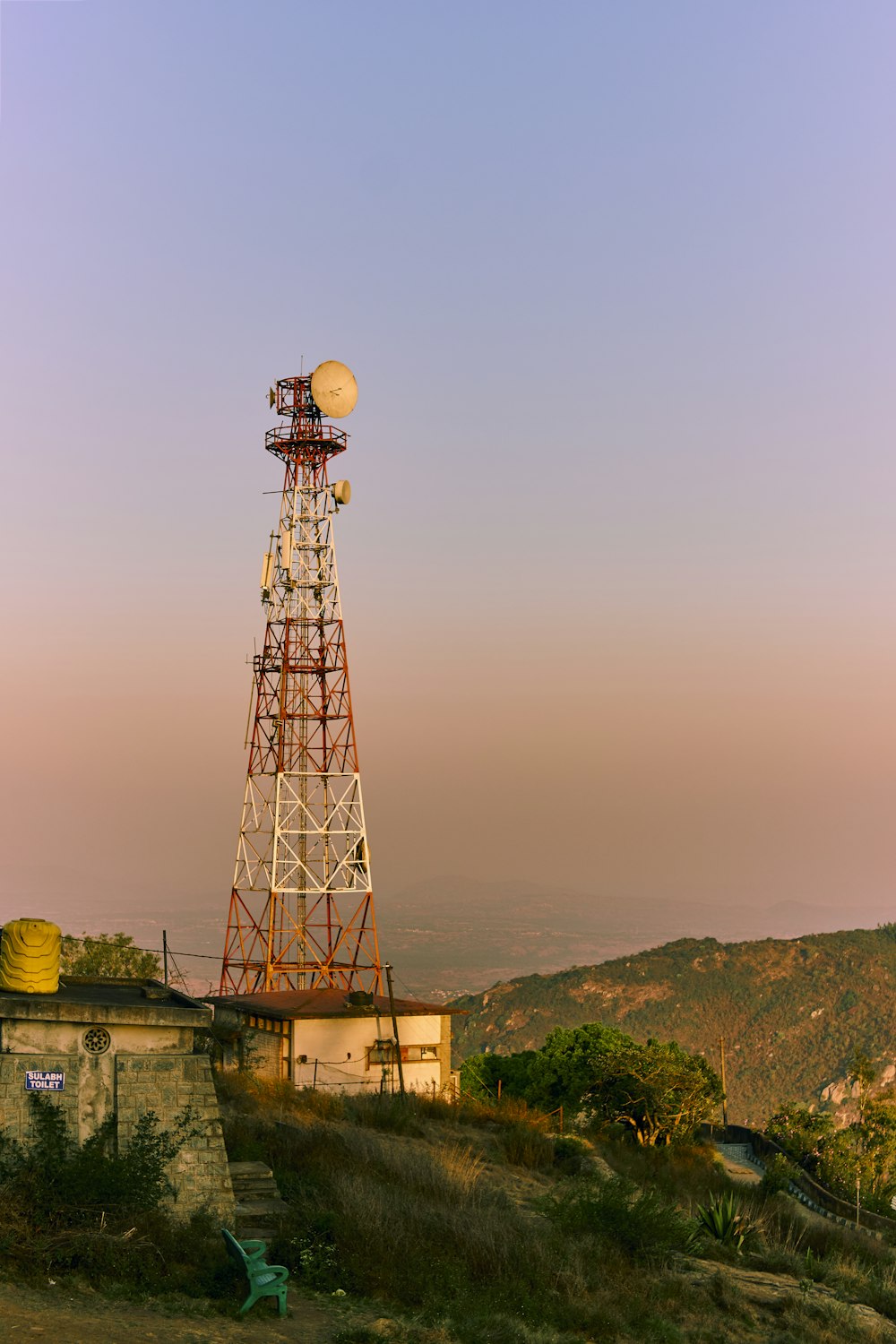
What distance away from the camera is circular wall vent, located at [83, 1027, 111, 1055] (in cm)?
1559

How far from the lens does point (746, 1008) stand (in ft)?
447

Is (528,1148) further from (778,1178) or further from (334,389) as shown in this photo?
(334,389)

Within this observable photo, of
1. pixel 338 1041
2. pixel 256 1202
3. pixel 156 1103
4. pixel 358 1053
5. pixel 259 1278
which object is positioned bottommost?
pixel 259 1278

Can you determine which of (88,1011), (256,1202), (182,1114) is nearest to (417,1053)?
(256,1202)

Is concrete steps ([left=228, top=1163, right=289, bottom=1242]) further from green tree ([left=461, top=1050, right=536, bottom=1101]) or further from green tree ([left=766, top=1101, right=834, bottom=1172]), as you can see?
green tree ([left=766, top=1101, right=834, bottom=1172])

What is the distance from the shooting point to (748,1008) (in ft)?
448

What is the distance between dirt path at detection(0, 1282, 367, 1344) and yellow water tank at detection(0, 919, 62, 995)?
441 centimetres

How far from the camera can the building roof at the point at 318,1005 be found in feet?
122

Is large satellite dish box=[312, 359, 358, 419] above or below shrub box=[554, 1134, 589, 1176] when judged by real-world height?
above

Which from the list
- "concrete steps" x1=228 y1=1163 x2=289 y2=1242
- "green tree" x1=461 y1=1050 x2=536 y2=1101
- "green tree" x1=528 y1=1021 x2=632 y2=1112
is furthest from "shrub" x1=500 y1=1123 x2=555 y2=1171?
"green tree" x1=461 y1=1050 x2=536 y2=1101

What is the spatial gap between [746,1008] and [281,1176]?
417 ft

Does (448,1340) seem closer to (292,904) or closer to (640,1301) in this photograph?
(640,1301)

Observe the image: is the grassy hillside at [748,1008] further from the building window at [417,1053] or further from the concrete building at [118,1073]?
the concrete building at [118,1073]

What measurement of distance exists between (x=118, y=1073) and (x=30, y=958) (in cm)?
226
